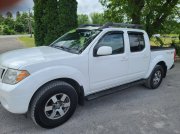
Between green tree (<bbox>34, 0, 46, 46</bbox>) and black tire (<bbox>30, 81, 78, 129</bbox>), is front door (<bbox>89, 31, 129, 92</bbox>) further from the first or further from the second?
green tree (<bbox>34, 0, 46, 46</bbox>)

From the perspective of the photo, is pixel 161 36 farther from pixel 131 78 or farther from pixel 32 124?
pixel 32 124

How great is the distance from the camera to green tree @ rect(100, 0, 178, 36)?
929cm

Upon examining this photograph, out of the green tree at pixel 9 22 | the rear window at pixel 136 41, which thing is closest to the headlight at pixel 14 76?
the rear window at pixel 136 41

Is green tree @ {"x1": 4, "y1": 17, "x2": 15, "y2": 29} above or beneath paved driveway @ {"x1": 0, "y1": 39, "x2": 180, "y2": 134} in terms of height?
above

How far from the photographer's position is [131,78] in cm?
462

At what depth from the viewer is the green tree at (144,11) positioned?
366 inches

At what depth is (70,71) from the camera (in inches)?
132

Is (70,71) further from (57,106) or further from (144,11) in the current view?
(144,11)

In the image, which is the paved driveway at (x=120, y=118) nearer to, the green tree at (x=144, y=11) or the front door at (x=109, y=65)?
the front door at (x=109, y=65)

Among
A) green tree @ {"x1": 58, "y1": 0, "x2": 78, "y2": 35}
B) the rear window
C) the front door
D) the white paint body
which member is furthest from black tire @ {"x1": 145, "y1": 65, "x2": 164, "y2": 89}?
green tree @ {"x1": 58, "y1": 0, "x2": 78, "y2": 35}

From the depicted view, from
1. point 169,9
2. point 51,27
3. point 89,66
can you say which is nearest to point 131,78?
point 89,66

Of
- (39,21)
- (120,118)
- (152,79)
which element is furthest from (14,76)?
(39,21)

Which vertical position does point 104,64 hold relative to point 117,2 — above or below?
below

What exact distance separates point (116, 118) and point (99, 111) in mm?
440
